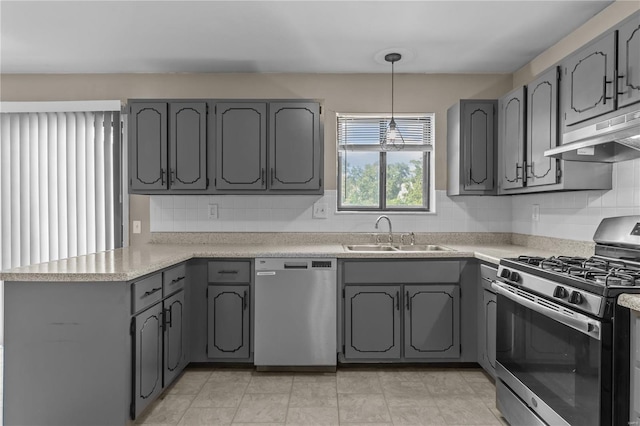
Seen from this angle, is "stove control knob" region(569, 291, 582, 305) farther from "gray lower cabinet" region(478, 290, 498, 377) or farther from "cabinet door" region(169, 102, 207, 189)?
"cabinet door" region(169, 102, 207, 189)

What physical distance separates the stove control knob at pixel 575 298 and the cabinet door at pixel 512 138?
138cm

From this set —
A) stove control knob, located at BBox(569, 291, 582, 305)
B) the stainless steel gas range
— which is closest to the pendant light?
the stainless steel gas range

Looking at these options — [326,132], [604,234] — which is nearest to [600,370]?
[604,234]

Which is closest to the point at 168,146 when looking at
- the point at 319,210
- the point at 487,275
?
the point at 319,210

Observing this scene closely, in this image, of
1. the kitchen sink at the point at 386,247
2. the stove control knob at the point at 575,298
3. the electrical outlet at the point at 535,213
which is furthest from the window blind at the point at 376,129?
the stove control knob at the point at 575,298

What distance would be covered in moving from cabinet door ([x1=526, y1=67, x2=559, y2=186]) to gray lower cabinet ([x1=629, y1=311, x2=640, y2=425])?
→ 4.18 ft

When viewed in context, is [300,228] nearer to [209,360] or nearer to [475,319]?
[209,360]

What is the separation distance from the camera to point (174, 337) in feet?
8.70

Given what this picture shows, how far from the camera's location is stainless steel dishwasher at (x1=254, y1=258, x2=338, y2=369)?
9.53 feet

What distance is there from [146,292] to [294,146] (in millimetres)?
1602

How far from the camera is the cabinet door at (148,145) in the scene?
3225 mm

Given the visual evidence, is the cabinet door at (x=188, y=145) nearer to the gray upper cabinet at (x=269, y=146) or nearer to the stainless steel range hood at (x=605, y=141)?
the gray upper cabinet at (x=269, y=146)

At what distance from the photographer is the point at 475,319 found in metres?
2.95

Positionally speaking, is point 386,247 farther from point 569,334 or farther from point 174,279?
point 569,334
